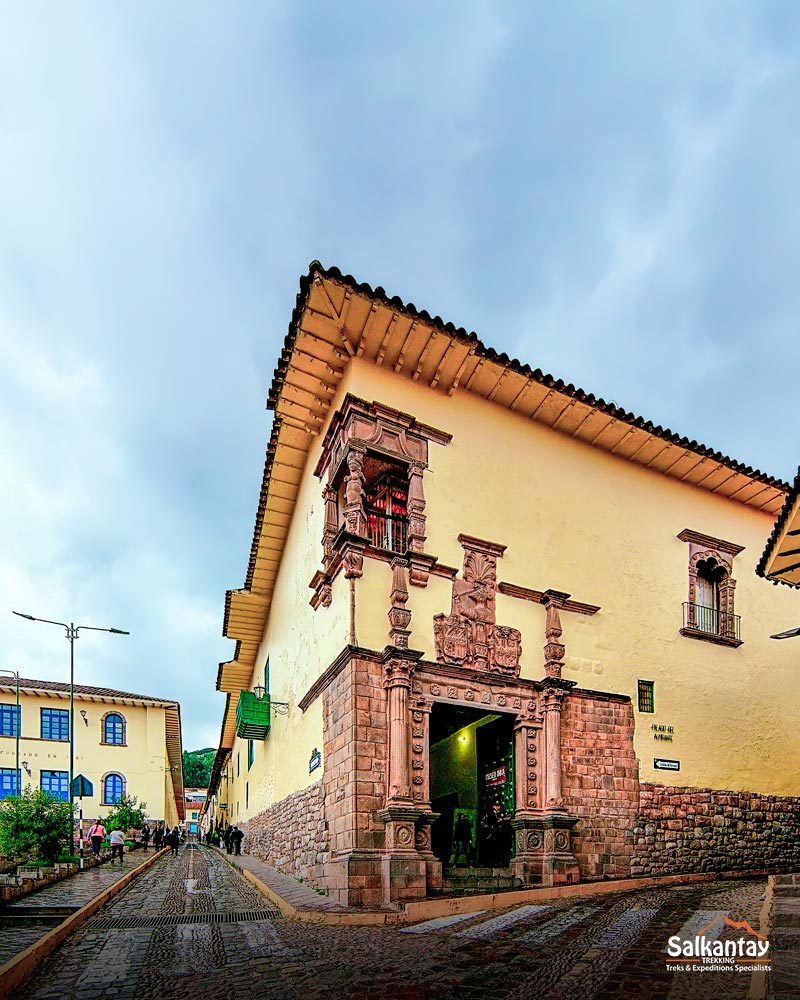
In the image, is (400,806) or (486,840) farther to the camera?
(486,840)

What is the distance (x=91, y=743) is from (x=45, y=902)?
2778 centimetres

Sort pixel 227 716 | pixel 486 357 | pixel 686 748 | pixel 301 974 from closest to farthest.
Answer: pixel 301 974 → pixel 486 357 → pixel 686 748 → pixel 227 716

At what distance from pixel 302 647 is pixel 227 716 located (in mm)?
20941

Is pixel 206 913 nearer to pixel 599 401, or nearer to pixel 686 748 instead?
pixel 686 748

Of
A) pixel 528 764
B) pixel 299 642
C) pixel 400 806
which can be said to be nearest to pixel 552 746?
pixel 528 764

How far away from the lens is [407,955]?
245 inches

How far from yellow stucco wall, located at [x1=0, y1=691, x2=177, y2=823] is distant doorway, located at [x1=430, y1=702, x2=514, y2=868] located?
24.7 metres

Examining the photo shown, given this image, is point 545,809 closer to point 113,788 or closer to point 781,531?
point 781,531

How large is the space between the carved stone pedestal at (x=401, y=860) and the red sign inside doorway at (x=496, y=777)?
9.67 ft

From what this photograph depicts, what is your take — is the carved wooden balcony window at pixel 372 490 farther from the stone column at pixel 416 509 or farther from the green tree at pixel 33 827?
the green tree at pixel 33 827

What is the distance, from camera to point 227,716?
3272 cm

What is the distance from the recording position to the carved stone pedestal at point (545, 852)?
35.2 feet

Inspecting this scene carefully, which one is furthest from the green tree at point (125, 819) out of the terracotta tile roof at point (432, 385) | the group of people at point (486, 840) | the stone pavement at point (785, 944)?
the stone pavement at point (785, 944)

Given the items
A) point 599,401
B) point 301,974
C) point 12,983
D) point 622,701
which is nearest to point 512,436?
point 599,401
